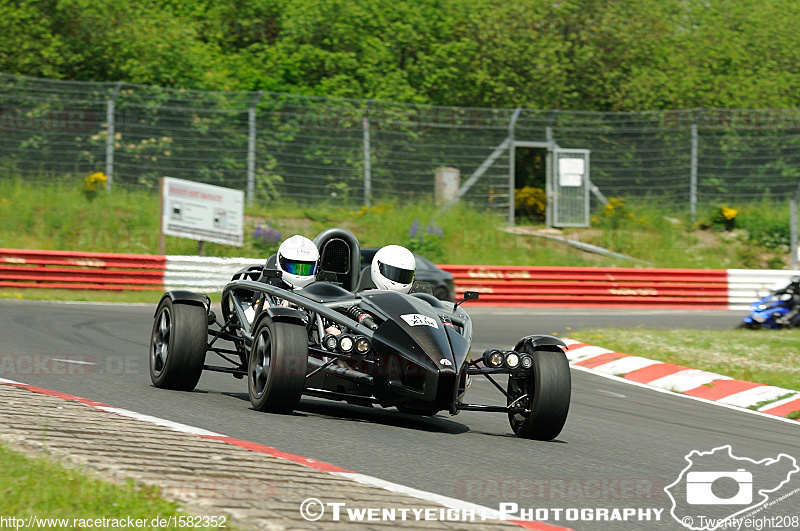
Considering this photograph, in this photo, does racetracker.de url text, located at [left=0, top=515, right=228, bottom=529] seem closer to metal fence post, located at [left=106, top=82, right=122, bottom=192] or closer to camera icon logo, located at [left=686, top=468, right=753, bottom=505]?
camera icon logo, located at [left=686, top=468, right=753, bottom=505]

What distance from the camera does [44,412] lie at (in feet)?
21.2

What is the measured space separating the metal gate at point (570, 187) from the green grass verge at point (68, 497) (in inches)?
854

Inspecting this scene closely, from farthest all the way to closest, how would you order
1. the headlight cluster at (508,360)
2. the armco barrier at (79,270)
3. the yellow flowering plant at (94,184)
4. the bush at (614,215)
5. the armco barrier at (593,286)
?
the bush at (614,215), the yellow flowering plant at (94,184), the armco barrier at (593,286), the armco barrier at (79,270), the headlight cluster at (508,360)

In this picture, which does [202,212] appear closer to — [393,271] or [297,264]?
[297,264]

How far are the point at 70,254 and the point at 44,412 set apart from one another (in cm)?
1283

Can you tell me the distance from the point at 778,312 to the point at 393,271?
11.2m

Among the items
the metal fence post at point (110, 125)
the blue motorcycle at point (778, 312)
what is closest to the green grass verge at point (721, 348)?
the blue motorcycle at point (778, 312)

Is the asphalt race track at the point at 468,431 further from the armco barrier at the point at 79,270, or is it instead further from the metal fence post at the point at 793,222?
the metal fence post at the point at 793,222

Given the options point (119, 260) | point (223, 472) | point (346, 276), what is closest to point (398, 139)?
point (119, 260)

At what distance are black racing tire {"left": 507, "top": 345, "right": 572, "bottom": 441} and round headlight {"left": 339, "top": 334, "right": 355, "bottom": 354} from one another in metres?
1.22

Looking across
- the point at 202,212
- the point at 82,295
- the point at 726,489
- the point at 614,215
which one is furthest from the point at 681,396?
the point at 614,215

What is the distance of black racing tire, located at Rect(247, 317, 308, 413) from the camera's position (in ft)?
23.5

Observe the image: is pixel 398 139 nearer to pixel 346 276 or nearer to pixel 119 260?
pixel 119 260

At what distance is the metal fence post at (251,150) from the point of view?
23203 mm
